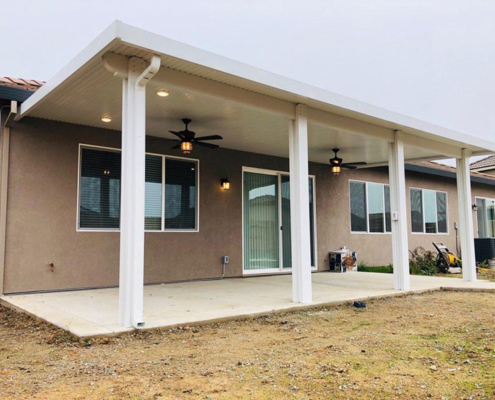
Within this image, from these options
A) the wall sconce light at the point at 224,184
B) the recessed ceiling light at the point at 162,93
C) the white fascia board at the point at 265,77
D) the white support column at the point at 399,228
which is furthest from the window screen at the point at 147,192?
the white support column at the point at 399,228

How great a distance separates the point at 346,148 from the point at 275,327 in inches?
195

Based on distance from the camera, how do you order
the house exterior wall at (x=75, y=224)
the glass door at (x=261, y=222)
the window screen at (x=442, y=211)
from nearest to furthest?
the house exterior wall at (x=75, y=224) → the glass door at (x=261, y=222) → the window screen at (x=442, y=211)

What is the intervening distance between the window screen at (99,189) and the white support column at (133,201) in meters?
2.88

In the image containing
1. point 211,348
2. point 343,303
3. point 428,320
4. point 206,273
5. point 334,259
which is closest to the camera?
point 211,348

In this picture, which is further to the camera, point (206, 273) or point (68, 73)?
point (206, 273)

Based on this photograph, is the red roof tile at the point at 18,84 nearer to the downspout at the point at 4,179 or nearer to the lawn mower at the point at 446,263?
the downspout at the point at 4,179

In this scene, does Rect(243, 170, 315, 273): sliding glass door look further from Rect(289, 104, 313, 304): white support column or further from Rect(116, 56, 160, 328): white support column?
Rect(116, 56, 160, 328): white support column

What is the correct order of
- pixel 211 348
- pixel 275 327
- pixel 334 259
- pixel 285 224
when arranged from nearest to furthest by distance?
pixel 211 348, pixel 275 327, pixel 285 224, pixel 334 259

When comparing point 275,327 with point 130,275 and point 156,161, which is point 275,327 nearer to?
point 130,275

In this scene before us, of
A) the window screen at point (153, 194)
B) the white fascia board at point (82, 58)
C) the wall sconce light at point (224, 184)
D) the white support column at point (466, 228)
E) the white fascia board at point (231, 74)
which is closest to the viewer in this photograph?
the white fascia board at point (82, 58)

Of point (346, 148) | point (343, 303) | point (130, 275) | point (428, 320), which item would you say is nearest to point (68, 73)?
point (130, 275)

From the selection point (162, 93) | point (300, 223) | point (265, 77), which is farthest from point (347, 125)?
point (162, 93)

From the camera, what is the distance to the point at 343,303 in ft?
18.8

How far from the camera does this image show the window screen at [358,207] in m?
10.9
